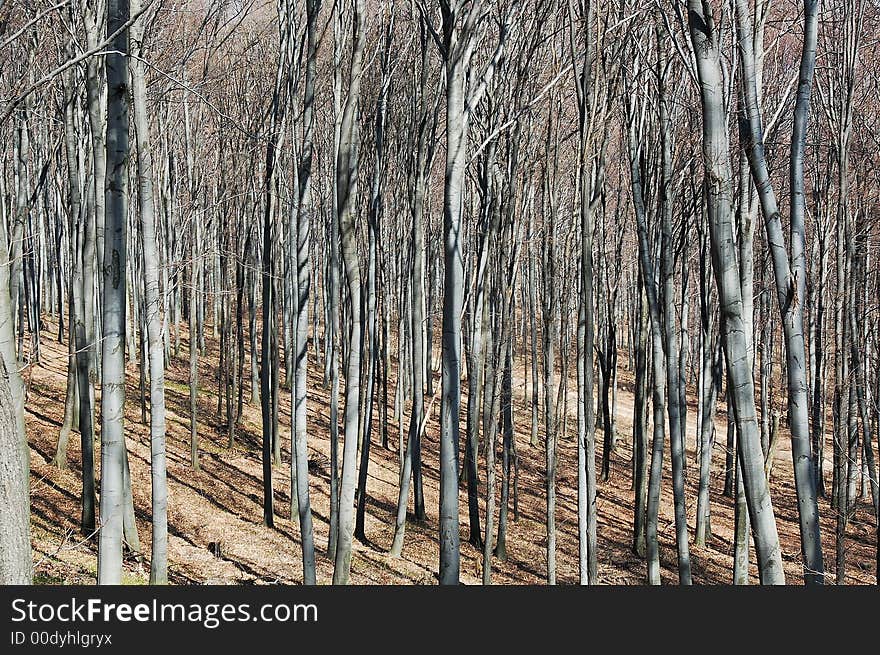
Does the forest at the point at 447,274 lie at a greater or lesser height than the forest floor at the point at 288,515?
greater

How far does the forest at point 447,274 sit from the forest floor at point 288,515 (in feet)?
0.24

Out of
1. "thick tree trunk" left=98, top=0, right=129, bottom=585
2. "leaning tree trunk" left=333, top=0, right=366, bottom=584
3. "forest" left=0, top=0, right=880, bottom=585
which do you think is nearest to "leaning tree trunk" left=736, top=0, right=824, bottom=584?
"forest" left=0, top=0, right=880, bottom=585

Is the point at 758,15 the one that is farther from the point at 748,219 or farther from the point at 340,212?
the point at 340,212

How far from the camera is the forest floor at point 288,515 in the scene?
10541mm

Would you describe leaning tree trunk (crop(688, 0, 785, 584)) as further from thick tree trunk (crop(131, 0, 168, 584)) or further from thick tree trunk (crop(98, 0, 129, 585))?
thick tree trunk (crop(131, 0, 168, 584))

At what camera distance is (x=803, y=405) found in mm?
6113

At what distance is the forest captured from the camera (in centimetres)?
571

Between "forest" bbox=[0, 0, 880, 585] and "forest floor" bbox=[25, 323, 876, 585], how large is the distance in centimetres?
7

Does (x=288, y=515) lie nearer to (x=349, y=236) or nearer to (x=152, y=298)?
(x=152, y=298)

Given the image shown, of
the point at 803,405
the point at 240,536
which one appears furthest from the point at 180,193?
the point at 803,405

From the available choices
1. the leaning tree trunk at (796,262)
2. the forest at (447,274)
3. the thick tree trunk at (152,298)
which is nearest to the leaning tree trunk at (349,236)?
the forest at (447,274)

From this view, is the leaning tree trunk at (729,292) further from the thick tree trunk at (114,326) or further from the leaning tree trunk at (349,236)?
the thick tree trunk at (114,326)

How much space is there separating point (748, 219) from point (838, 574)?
15.8ft

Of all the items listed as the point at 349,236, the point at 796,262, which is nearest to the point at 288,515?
the point at 349,236
